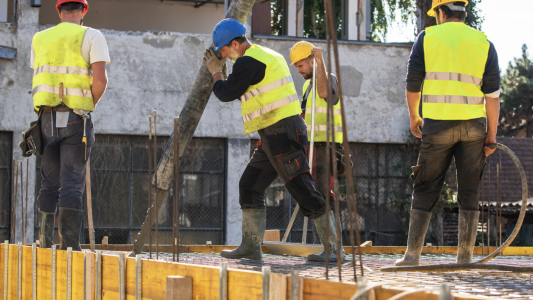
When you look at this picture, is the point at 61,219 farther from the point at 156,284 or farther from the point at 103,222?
the point at 103,222

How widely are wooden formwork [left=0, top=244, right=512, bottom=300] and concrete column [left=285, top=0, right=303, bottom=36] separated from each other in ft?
27.6

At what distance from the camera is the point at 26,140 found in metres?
5.20

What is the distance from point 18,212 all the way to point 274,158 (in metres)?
7.85

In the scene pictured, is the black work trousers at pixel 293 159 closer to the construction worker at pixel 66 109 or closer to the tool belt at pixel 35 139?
the construction worker at pixel 66 109

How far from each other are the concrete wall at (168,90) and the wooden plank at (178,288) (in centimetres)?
852

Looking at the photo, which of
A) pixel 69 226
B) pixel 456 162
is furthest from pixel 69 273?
pixel 456 162

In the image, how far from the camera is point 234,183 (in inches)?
483

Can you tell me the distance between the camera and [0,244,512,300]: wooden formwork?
2744 mm

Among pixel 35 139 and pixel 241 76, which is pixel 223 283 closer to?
A: pixel 241 76

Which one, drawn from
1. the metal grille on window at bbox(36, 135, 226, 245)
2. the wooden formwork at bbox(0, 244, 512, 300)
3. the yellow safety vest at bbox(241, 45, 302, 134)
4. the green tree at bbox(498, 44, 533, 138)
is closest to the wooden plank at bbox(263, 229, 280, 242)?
the wooden formwork at bbox(0, 244, 512, 300)

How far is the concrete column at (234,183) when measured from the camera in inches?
480

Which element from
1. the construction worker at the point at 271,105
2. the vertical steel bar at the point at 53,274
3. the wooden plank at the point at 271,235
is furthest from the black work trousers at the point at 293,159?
the wooden plank at the point at 271,235

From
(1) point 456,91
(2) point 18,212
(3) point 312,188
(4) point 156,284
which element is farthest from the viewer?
(2) point 18,212

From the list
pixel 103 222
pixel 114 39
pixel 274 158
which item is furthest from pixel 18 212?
pixel 274 158
